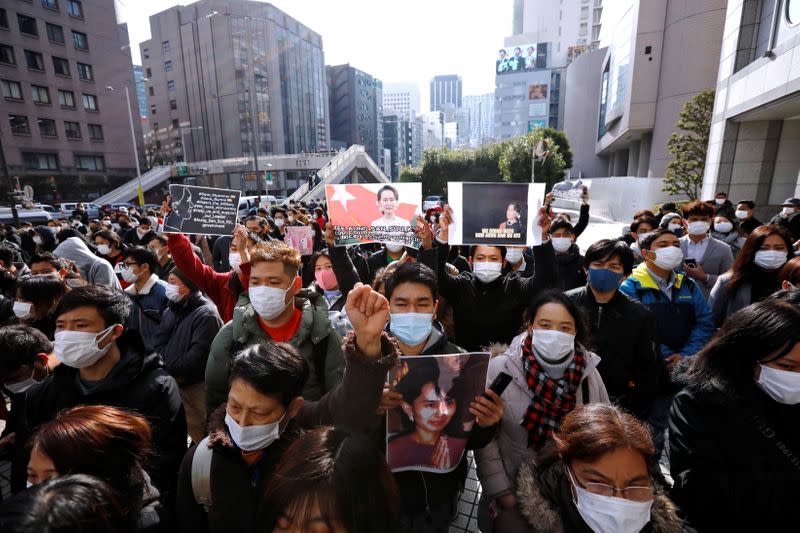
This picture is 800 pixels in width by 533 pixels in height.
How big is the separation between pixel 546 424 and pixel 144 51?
74.8 metres

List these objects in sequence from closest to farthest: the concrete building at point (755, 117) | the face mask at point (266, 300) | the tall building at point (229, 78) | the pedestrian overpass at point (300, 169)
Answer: the face mask at point (266, 300) < the concrete building at point (755, 117) < the pedestrian overpass at point (300, 169) < the tall building at point (229, 78)

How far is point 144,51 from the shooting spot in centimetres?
5800

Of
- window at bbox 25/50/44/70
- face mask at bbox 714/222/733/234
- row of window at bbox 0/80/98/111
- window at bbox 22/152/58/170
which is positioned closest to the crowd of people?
face mask at bbox 714/222/733/234

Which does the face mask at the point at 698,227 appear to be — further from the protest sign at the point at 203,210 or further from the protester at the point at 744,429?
the protest sign at the point at 203,210

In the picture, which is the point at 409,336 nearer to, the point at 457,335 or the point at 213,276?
the point at 457,335

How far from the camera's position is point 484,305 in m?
3.49

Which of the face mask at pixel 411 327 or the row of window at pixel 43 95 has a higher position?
the row of window at pixel 43 95

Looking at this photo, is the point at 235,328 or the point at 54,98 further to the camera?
the point at 54,98

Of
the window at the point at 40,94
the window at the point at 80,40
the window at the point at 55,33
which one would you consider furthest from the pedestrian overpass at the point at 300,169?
the window at the point at 55,33

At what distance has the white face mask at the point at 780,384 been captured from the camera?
5.59 ft

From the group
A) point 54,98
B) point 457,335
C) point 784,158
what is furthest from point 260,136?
point 457,335

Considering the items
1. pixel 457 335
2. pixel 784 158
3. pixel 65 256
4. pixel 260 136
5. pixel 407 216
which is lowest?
pixel 457 335

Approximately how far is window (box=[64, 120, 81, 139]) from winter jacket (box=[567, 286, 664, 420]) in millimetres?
49280

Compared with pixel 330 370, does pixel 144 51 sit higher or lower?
higher
